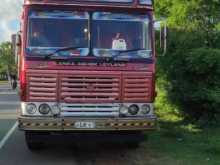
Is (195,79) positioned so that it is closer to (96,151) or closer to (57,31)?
(96,151)

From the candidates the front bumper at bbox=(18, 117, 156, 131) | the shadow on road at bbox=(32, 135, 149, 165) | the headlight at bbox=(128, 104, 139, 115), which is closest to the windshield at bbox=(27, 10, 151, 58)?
the headlight at bbox=(128, 104, 139, 115)

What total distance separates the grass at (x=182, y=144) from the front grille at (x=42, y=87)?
7.22ft

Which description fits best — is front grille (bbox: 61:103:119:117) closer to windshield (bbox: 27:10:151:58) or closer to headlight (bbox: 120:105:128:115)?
headlight (bbox: 120:105:128:115)

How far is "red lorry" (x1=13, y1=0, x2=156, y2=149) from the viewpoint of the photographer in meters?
12.1

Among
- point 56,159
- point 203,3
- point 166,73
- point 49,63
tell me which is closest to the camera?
point 49,63

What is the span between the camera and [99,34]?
12.6m

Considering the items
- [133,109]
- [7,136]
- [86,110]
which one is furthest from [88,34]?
[7,136]

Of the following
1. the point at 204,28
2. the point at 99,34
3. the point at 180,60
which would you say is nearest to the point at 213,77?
the point at 180,60

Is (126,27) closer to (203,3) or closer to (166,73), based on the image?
(166,73)

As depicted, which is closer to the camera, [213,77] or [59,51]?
[59,51]

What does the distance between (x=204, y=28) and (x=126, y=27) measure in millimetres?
7641

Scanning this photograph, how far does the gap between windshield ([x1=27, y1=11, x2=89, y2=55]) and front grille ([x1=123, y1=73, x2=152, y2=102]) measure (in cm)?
103

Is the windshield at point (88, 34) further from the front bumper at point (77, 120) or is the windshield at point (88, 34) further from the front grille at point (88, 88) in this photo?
the front bumper at point (77, 120)

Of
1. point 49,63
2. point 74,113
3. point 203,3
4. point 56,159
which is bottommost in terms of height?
point 56,159
